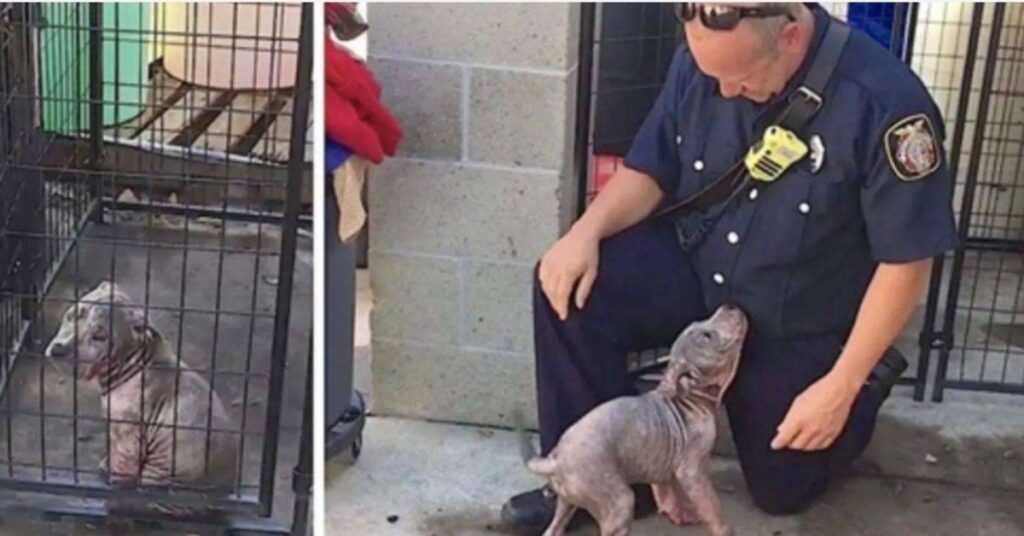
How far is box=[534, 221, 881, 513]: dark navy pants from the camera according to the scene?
2.17 metres

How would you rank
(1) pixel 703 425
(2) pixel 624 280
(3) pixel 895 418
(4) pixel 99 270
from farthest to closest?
(4) pixel 99 270 → (3) pixel 895 418 → (2) pixel 624 280 → (1) pixel 703 425

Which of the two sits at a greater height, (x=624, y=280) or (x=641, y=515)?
(x=624, y=280)

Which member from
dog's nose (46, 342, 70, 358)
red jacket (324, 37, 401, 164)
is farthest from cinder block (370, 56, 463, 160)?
dog's nose (46, 342, 70, 358)

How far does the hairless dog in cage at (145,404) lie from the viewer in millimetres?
2203

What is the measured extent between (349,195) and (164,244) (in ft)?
2.31

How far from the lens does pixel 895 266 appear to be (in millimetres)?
1945

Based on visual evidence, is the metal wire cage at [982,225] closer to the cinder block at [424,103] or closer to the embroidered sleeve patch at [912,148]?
the embroidered sleeve patch at [912,148]

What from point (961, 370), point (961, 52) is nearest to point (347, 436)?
point (961, 370)

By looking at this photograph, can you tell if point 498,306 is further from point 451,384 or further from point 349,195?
point 349,195

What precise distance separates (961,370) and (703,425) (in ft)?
2.97

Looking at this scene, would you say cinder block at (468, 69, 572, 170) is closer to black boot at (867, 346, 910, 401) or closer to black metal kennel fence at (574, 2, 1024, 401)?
black metal kennel fence at (574, 2, 1024, 401)

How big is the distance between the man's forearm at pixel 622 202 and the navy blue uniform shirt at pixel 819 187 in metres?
0.02

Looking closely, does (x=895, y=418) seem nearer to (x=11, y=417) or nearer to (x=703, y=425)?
(x=703, y=425)

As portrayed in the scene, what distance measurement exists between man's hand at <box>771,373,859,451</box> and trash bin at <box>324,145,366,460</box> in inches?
26.5
